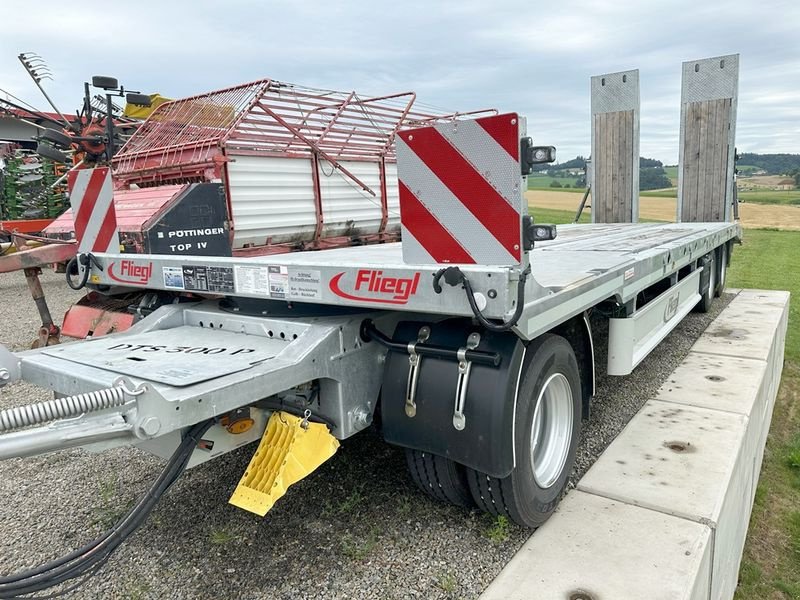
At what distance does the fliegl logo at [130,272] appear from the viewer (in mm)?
3039

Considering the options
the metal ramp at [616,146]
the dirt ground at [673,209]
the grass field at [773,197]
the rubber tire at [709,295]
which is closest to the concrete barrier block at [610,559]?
the rubber tire at [709,295]

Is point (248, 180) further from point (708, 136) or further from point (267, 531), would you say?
point (708, 136)

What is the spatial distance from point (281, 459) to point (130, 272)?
1.52m

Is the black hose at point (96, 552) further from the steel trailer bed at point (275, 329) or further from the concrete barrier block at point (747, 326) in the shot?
the concrete barrier block at point (747, 326)

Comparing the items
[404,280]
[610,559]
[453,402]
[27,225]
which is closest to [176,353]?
[404,280]

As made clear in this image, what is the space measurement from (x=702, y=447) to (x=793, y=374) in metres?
3.94

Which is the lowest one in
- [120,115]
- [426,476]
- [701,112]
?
[426,476]

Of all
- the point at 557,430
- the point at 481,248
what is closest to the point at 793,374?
the point at 557,430

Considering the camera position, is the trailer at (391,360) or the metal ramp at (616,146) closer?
the trailer at (391,360)

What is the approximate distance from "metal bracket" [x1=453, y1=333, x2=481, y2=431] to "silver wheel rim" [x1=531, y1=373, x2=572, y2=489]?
2.01ft

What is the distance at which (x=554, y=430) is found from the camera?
2818 millimetres

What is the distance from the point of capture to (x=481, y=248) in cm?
210

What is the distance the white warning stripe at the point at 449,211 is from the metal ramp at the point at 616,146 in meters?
7.41

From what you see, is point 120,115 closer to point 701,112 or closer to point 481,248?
point 701,112
